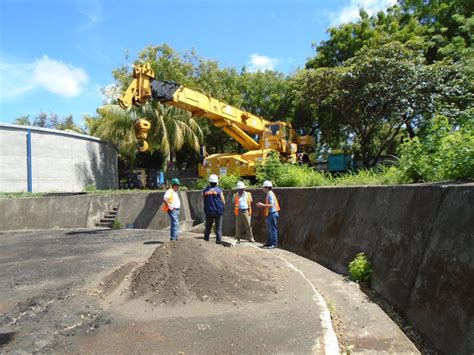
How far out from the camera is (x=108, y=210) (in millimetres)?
17984

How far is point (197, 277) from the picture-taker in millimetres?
6637

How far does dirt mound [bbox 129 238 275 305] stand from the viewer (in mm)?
6188

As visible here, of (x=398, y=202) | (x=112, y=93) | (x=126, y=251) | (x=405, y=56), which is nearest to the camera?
(x=398, y=202)

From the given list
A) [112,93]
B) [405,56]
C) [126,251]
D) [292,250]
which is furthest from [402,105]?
[112,93]

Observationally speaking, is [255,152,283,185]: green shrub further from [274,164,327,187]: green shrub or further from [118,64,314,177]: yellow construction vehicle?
[118,64,314,177]: yellow construction vehicle

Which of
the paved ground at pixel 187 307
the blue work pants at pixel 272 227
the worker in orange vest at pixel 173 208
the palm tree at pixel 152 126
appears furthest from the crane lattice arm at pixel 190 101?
the palm tree at pixel 152 126

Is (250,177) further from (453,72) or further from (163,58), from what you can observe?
(163,58)

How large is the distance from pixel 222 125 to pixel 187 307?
1310 cm

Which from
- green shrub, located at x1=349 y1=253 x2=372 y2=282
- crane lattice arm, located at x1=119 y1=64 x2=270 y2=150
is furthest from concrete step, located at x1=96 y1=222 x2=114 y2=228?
green shrub, located at x1=349 y1=253 x2=372 y2=282

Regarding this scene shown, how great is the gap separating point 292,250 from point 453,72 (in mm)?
12605

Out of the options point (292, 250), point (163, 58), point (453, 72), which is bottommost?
point (292, 250)

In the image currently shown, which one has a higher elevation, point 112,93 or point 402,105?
point 112,93

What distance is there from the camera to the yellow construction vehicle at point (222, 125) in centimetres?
1404

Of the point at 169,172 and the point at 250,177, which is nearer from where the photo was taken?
the point at 250,177
